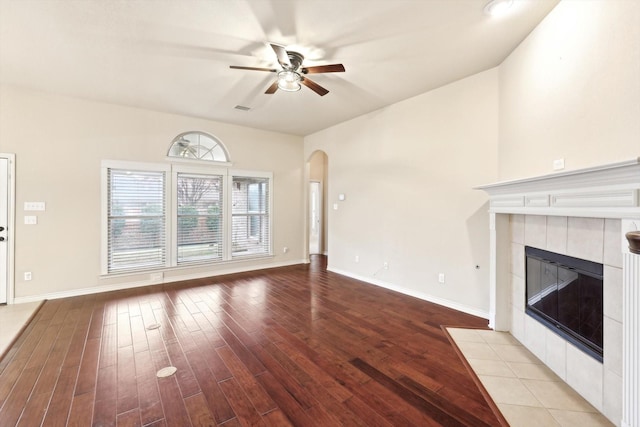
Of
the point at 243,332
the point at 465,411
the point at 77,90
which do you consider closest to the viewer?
the point at 465,411

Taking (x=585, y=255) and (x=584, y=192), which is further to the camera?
(x=585, y=255)

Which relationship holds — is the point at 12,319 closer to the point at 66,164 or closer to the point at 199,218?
the point at 66,164

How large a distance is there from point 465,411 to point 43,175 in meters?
5.85

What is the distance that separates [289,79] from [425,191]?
2.44 metres

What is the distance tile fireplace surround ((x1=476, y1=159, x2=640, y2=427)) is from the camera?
137cm

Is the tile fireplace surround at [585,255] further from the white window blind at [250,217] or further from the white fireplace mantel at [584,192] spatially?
the white window blind at [250,217]

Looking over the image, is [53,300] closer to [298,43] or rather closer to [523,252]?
[298,43]

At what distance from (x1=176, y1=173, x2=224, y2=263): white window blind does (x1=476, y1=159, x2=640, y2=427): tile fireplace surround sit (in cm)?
471

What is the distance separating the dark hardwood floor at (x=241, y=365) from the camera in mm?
1718

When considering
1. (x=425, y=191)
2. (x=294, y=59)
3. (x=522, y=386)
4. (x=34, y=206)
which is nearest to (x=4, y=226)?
(x=34, y=206)

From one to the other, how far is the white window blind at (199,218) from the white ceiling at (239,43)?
5.31 ft

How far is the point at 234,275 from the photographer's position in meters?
5.27

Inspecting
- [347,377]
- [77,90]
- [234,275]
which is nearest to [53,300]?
[234,275]

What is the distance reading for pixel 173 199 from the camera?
4801 mm
